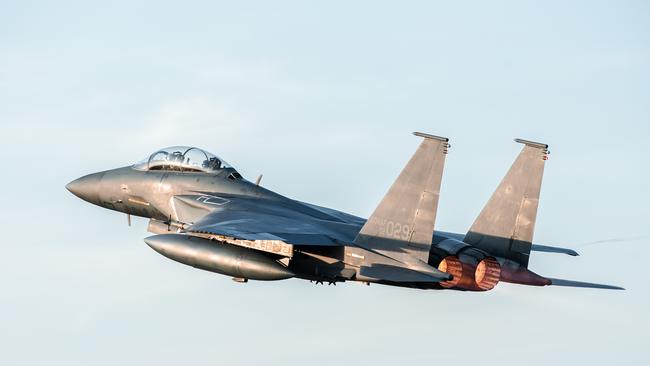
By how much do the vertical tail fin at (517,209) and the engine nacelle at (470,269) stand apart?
1141mm

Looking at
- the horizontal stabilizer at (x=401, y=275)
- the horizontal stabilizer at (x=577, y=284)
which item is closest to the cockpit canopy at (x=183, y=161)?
the horizontal stabilizer at (x=401, y=275)

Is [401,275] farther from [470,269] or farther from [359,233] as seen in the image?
[470,269]

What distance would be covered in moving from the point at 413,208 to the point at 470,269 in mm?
2076

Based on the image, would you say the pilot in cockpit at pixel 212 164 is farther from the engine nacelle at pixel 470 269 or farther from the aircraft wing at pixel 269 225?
the engine nacelle at pixel 470 269

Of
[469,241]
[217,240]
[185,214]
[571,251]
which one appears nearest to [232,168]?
[185,214]

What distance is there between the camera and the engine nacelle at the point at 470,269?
2545cm

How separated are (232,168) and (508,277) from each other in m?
7.16

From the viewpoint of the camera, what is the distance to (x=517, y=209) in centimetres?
2664

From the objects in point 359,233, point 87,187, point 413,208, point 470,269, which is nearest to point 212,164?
point 87,187

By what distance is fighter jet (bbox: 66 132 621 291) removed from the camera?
2436 cm

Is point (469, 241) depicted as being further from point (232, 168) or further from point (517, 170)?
point (232, 168)

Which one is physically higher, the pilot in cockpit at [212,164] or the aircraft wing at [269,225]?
the pilot in cockpit at [212,164]

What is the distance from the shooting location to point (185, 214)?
28875 millimetres

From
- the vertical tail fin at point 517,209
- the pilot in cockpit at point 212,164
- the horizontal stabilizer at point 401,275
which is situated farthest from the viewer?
the pilot in cockpit at point 212,164
